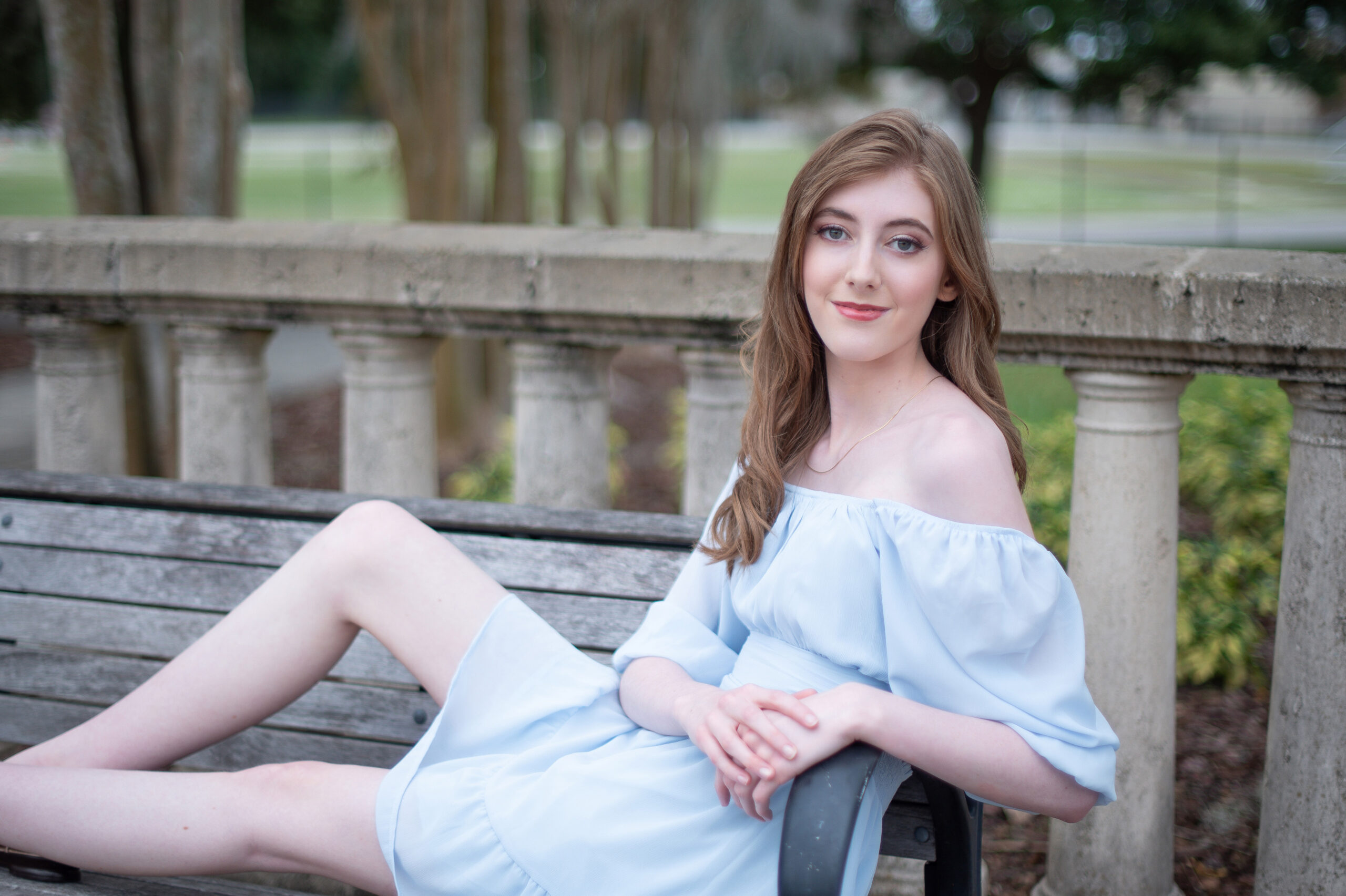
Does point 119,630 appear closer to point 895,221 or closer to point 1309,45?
point 895,221

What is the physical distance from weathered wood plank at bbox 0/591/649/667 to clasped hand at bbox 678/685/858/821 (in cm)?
56

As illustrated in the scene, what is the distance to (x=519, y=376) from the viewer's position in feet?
7.74

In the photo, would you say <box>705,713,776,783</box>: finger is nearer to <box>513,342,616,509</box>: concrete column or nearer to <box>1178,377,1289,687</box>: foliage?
<box>513,342,616,509</box>: concrete column

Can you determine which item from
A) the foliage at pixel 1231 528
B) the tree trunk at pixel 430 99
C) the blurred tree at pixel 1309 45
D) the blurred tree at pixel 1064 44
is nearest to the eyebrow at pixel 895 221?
the foliage at pixel 1231 528

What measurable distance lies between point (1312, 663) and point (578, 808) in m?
1.25

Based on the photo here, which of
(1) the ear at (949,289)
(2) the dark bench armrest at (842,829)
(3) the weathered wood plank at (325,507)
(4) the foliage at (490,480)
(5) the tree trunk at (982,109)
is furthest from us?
(5) the tree trunk at (982,109)

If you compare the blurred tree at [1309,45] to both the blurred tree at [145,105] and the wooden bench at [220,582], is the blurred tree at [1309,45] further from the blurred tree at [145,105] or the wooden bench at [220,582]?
the wooden bench at [220,582]

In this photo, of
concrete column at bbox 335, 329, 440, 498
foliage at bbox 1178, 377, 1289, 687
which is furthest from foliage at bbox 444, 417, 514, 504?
foliage at bbox 1178, 377, 1289, 687

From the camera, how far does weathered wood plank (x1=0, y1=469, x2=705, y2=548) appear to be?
82.8 inches

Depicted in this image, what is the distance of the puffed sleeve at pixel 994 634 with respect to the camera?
56.2 inches

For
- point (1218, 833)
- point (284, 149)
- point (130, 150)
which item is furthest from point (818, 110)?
point (284, 149)

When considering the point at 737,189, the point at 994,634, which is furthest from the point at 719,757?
the point at 737,189

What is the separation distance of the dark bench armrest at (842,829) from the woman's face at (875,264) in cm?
57

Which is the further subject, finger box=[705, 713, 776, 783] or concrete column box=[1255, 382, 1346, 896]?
concrete column box=[1255, 382, 1346, 896]
